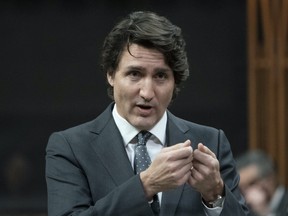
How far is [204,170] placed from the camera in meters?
2.99

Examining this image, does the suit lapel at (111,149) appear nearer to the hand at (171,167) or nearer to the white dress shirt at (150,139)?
the white dress shirt at (150,139)

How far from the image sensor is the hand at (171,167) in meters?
2.93

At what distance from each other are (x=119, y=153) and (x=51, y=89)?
4133 mm

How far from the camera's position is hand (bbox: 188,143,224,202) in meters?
2.98

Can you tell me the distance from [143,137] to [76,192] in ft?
0.92

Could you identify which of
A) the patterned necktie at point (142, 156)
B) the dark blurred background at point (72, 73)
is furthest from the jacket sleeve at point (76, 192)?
the dark blurred background at point (72, 73)

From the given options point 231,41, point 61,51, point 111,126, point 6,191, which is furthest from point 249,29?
point 111,126

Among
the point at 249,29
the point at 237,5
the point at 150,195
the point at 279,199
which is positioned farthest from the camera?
the point at 237,5

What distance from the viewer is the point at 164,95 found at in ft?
10.3

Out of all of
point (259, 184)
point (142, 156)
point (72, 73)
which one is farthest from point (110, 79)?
point (72, 73)

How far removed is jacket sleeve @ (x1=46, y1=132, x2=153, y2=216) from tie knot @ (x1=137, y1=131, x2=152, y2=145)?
17 centimetres

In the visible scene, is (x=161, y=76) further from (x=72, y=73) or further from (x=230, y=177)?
(x=72, y=73)

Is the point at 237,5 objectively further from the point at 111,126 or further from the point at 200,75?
the point at 111,126

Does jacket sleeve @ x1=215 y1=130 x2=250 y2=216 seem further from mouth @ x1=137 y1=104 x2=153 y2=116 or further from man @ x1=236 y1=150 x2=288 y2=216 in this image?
man @ x1=236 y1=150 x2=288 y2=216
